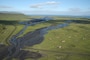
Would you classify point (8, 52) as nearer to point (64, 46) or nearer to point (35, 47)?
point (35, 47)

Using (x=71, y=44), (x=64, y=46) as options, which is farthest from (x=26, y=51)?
(x=71, y=44)

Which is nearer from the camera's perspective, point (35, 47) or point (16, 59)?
point (16, 59)

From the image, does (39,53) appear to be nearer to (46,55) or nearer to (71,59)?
(46,55)

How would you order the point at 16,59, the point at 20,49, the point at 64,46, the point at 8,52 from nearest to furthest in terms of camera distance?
the point at 16,59 → the point at 8,52 → the point at 20,49 → the point at 64,46

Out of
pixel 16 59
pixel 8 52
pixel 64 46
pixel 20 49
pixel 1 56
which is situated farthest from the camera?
pixel 64 46

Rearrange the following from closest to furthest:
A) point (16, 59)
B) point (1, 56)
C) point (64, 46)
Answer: point (16, 59)
point (1, 56)
point (64, 46)

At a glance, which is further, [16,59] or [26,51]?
[26,51]

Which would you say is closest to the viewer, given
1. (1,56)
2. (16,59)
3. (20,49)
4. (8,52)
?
(16,59)

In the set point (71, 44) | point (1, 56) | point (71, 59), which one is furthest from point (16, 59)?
point (71, 44)
